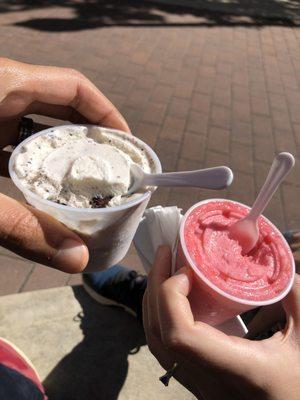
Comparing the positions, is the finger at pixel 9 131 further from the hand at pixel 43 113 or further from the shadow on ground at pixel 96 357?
the shadow on ground at pixel 96 357

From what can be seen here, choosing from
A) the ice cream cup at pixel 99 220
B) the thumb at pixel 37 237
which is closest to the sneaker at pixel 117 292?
the ice cream cup at pixel 99 220

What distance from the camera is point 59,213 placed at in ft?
4.39

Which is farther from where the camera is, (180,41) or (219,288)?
(180,41)

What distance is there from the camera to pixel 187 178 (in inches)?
54.1

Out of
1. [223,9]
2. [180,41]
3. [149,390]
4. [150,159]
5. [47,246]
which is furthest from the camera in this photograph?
[223,9]

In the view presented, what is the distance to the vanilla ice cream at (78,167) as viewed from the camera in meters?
1.37

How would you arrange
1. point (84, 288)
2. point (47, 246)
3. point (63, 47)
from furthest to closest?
point (63, 47)
point (84, 288)
point (47, 246)

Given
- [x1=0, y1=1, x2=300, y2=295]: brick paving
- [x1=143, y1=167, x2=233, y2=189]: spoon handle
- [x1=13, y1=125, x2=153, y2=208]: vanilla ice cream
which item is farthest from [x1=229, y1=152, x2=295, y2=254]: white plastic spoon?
[x1=0, y1=1, x2=300, y2=295]: brick paving

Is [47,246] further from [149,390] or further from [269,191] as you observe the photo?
[149,390]

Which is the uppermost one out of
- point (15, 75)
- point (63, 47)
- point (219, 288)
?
point (15, 75)

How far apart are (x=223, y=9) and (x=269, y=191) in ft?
25.0

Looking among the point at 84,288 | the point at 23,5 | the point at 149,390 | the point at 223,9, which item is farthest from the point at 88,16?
the point at 149,390

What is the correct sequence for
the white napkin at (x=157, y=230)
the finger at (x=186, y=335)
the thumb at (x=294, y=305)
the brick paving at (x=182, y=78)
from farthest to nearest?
the brick paving at (x=182, y=78), the white napkin at (x=157, y=230), the thumb at (x=294, y=305), the finger at (x=186, y=335)

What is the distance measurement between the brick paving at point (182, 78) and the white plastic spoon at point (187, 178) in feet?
4.09
